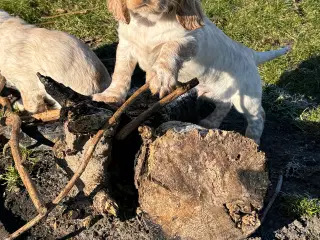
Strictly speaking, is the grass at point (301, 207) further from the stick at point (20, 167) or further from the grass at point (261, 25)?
the grass at point (261, 25)

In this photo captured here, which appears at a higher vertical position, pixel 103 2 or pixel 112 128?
pixel 112 128

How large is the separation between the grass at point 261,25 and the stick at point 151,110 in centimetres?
296

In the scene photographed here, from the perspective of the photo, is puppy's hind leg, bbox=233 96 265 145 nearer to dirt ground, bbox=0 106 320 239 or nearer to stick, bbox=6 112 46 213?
dirt ground, bbox=0 106 320 239

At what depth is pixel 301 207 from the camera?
2.89 m

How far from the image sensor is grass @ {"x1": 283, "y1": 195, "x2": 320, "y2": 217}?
2.88 meters

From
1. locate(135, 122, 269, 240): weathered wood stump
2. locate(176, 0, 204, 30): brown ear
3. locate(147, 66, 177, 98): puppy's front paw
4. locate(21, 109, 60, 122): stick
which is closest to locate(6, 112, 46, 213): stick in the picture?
locate(21, 109, 60, 122): stick

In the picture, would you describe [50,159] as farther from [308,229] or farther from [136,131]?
[308,229]

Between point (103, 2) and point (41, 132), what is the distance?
3.49 meters

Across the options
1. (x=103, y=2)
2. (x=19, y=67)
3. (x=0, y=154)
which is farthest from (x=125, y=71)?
(x=103, y=2)

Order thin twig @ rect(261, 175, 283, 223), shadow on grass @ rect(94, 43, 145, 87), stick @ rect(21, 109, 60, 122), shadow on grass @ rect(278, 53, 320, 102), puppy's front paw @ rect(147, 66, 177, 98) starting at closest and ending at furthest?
puppy's front paw @ rect(147, 66, 177, 98) → thin twig @ rect(261, 175, 283, 223) → stick @ rect(21, 109, 60, 122) → shadow on grass @ rect(94, 43, 145, 87) → shadow on grass @ rect(278, 53, 320, 102)

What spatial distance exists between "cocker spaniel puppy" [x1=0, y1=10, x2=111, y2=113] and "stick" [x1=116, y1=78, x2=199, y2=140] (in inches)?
52.5

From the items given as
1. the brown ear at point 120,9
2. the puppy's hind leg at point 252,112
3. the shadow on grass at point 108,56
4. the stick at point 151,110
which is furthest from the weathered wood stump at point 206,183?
the shadow on grass at point 108,56

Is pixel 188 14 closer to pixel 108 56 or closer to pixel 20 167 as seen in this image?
pixel 20 167

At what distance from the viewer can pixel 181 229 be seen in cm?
243
